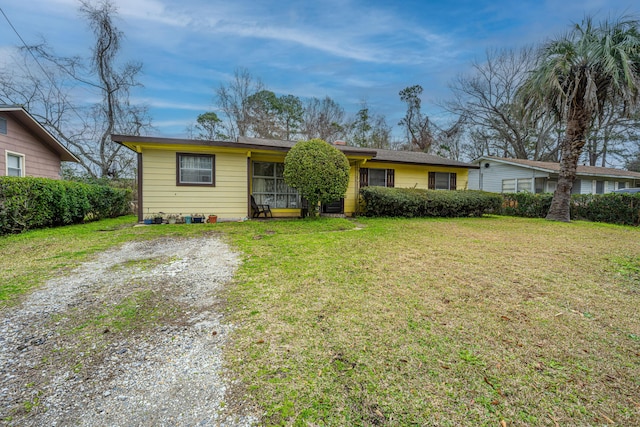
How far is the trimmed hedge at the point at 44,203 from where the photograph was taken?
6594mm

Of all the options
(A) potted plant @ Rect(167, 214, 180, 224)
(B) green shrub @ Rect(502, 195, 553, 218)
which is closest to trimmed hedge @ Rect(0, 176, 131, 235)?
(A) potted plant @ Rect(167, 214, 180, 224)

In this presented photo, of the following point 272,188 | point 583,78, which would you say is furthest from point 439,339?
point 583,78

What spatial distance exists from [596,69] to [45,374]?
46.4 feet

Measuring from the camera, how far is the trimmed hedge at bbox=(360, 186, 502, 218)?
412 inches

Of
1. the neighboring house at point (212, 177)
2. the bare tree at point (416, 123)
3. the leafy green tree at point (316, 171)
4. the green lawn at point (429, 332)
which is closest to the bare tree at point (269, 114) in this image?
the bare tree at point (416, 123)

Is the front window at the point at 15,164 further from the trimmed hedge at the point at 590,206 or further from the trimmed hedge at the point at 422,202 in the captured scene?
the trimmed hedge at the point at 590,206

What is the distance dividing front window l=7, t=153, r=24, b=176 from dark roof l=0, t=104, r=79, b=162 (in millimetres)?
1180

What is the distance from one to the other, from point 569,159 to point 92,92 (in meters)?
23.8

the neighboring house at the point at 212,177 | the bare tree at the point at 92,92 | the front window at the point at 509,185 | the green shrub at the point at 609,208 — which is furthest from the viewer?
the front window at the point at 509,185

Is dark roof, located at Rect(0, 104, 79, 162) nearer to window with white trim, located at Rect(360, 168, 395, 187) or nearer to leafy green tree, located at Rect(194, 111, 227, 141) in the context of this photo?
leafy green tree, located at Rect(194, 111, 227, 141)

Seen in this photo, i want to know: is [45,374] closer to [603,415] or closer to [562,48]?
[603,415]

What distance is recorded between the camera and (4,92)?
1416 centimetres

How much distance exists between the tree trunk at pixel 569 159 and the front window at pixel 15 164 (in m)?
19.3

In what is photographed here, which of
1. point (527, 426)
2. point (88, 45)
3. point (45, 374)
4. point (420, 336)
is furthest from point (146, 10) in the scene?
point (527, 426)
